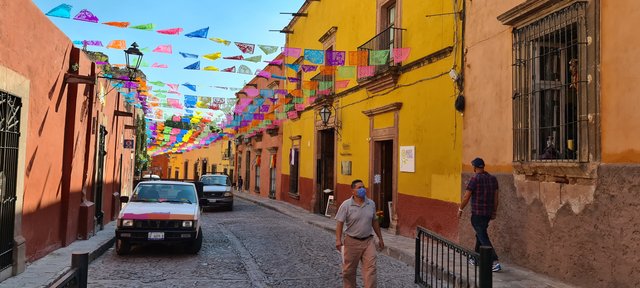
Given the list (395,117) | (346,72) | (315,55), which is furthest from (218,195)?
(395,117)

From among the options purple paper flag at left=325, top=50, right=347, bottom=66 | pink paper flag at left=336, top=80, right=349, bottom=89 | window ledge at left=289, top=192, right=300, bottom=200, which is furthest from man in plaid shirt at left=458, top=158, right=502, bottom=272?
window ledge at left=289, top=192, right=300, bottom=200

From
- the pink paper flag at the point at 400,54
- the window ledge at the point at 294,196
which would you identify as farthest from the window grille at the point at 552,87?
the window ledge at the point at 294,196

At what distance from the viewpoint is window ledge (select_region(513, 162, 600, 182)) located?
6188 mm

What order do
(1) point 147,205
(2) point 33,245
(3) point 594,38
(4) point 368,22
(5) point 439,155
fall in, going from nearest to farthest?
1. (3) point 594,38
2. (2) point 33,245
3. (1) point 147,205
4. (5) point 439,155
5. (4) point 368,22

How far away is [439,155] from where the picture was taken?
10367 mm

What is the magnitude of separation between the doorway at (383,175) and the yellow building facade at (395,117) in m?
0.03

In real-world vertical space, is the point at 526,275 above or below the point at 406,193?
below

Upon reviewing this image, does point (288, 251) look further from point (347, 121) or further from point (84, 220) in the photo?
point (347, 121)

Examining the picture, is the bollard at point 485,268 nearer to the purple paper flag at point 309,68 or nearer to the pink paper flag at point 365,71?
the pink paper flag at point 365,71

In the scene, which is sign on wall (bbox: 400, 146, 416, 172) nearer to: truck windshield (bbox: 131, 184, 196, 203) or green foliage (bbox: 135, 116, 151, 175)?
truck windshield (bbox: 131, 184, 196, 203)

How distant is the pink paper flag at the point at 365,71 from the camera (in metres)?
13.8

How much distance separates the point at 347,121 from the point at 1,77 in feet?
36.8

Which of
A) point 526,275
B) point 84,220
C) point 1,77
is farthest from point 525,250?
point 84,220

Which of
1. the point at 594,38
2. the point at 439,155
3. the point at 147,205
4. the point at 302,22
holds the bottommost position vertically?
the point at 147,205
